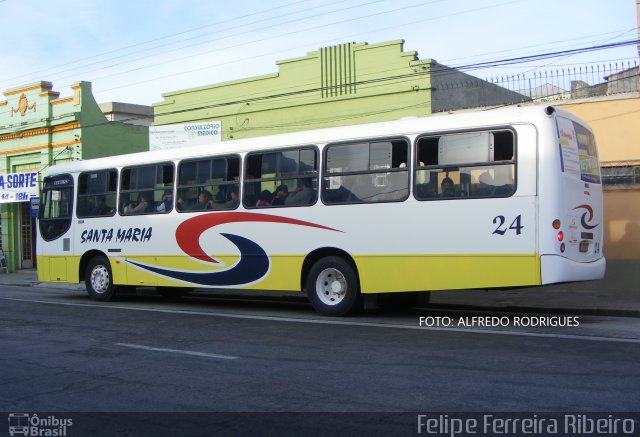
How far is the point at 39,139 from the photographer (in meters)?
29.3

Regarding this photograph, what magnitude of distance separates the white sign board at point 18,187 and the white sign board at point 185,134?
Result: 7.00 m

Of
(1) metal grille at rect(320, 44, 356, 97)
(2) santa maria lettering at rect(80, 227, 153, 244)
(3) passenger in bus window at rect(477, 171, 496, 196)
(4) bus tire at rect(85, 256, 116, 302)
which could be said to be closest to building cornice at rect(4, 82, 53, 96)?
(1) metal grille at rect(320, 44, 356, 97)

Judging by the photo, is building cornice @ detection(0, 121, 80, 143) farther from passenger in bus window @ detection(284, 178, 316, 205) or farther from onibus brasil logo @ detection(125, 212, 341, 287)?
passenger in bus window @ detection(284, 178, 316, 205)

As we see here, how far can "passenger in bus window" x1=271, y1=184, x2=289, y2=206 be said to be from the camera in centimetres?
1258

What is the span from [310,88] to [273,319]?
10426 millimetres

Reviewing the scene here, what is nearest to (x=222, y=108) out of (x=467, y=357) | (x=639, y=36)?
(x=639, y=36)

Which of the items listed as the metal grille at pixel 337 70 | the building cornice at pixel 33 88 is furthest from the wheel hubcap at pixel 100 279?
the building cornice at pixel 33 88

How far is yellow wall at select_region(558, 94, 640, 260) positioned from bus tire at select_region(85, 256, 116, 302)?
11.0 meters

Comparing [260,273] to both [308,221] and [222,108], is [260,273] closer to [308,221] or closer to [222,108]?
[308,221]

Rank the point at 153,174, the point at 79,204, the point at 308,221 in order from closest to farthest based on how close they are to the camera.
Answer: the point at 308,221
the point at 153,174
the point at 79,204

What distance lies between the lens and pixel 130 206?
15.2 metres

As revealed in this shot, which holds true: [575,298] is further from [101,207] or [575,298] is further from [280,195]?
[101,207]

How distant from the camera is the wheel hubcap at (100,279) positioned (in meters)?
15.9

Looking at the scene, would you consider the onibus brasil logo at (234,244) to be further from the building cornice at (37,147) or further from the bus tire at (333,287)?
the building cornice at (37,147)
